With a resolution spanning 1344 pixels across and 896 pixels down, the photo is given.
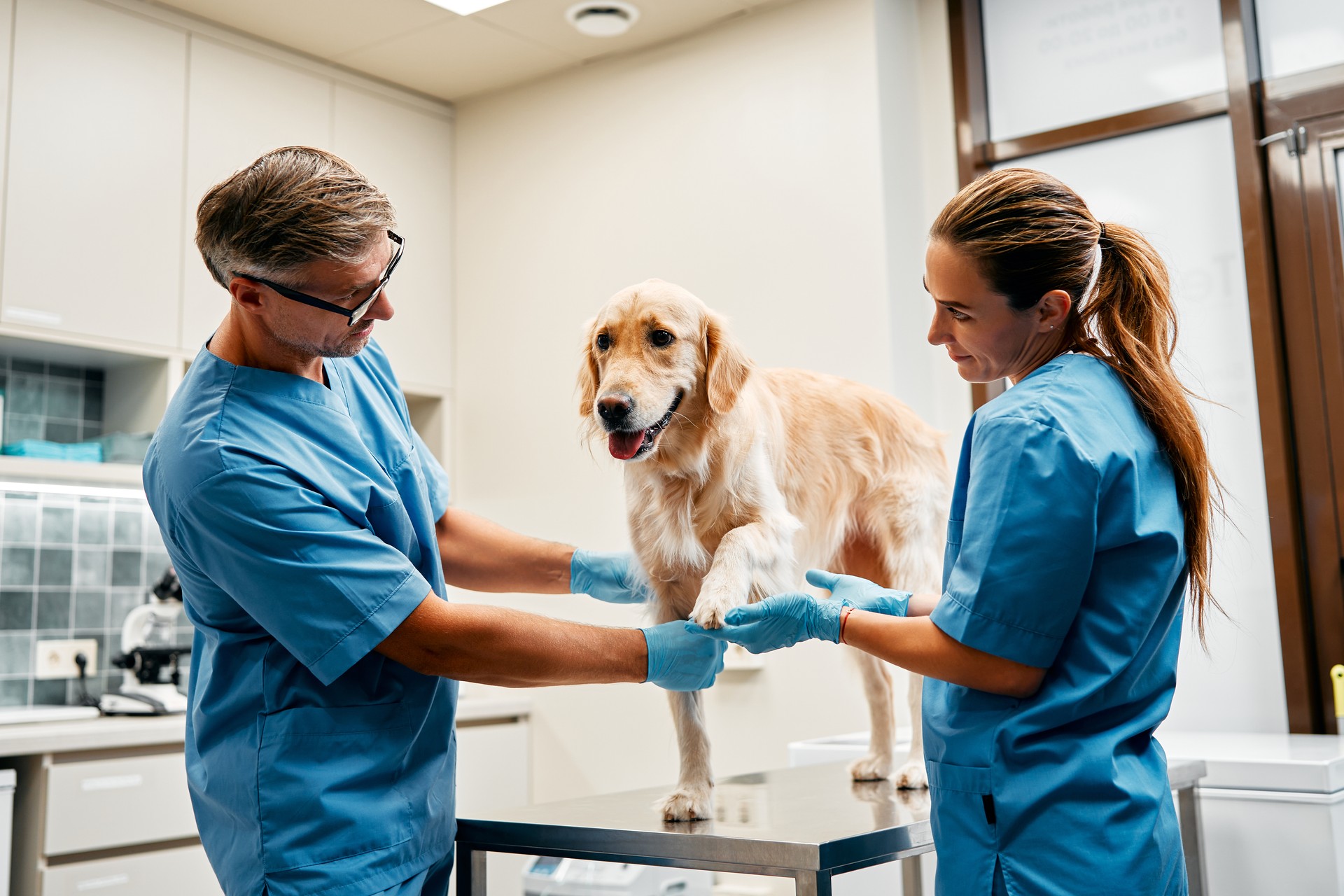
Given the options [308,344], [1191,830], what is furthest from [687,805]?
[1191,830]

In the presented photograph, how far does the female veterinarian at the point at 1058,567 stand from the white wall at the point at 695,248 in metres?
2.19

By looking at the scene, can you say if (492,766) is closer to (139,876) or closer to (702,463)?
(139,876)

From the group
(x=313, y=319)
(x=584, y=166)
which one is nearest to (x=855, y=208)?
(x=584, y=166)

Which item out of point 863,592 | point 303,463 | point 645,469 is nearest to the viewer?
point 303,463

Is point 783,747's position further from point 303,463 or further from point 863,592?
point 303,463

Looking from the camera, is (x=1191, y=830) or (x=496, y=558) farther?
(x=1191, y=830)

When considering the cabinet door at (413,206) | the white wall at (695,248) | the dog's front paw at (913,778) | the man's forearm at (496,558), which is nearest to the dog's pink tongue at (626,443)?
the man's forearm at (496,558)

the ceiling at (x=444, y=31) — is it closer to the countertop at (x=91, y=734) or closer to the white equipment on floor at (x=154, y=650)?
the white equipment on floor at (x=154, y=650)

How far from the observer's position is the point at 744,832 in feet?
5.04

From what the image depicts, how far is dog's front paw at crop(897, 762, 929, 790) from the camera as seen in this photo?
6.17 feet

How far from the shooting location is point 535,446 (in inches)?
177

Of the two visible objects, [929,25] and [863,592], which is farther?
[929,25]

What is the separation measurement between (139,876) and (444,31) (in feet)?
9.65

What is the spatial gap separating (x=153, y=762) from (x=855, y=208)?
8.75ft
